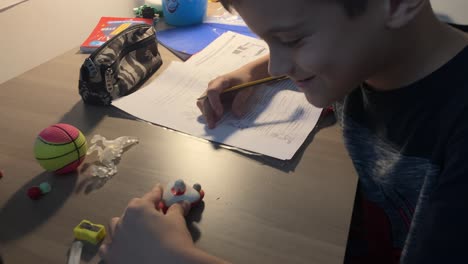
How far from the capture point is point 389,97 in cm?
57

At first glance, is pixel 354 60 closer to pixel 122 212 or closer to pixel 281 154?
pixel 281 154

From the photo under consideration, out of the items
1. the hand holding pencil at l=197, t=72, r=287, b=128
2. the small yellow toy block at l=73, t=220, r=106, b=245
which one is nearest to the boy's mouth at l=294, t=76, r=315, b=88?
the hand holding pencil at l=197, t=72, r=287, b=128

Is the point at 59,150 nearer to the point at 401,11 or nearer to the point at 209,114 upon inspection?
the point at 209,114

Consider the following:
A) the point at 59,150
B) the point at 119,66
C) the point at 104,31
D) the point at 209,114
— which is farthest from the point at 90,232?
the point at 104,31

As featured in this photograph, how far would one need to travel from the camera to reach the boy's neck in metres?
0.51

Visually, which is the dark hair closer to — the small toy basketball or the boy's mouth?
the boy's mouth

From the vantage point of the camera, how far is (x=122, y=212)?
0.54 m

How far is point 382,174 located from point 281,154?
17 centimetres

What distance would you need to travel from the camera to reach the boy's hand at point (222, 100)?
731 mm

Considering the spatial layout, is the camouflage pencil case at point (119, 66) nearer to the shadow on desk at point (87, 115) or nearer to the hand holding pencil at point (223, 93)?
the shadow on desk at point (87, 115)

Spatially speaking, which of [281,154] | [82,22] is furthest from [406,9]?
[82,22]

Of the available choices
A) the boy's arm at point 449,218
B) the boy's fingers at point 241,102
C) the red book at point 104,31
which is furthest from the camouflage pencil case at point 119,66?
the boy's arm at point 449,218

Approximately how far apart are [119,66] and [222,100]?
24cm

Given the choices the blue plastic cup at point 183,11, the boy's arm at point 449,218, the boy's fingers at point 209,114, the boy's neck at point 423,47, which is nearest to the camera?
the boy's arm at point 449,218
